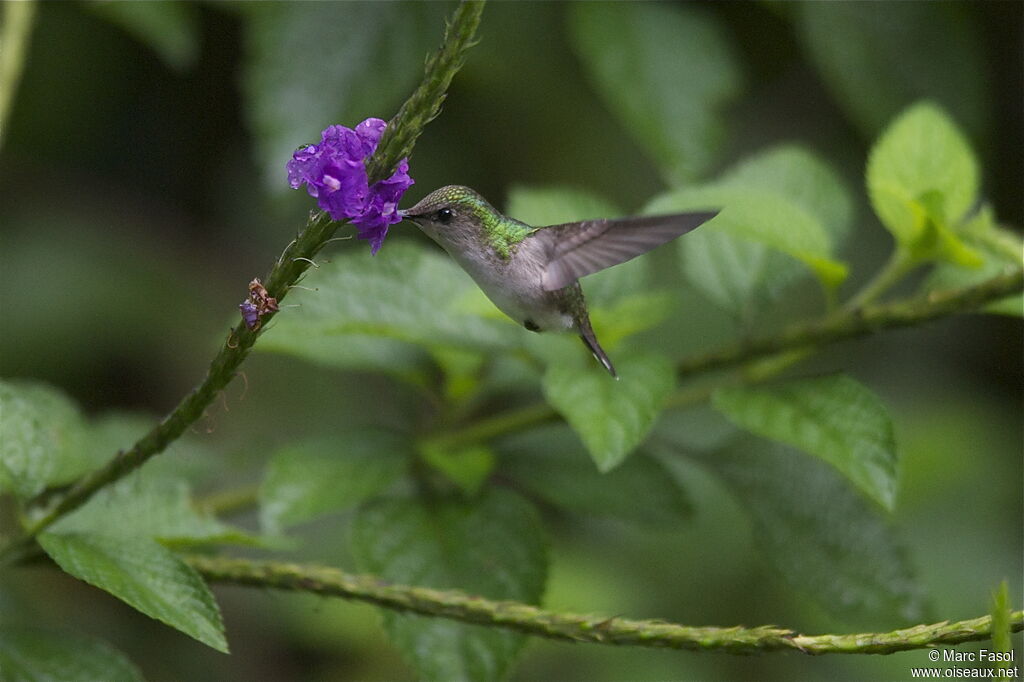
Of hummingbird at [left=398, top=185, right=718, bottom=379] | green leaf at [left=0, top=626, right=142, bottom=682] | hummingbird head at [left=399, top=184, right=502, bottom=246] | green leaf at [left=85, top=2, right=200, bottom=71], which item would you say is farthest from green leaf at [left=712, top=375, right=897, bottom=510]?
green leaf at [left=85, top=2, right=200, bottom=71]

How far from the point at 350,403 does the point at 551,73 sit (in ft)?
5.13

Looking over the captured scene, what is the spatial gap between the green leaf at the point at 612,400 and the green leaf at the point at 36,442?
29.5 inches

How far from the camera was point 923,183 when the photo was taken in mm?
1960

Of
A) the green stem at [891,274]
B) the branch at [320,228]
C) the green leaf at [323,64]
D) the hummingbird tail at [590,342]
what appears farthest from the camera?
the green leaf at [323,64]

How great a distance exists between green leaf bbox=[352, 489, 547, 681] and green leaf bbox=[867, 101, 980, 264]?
842 millimetres

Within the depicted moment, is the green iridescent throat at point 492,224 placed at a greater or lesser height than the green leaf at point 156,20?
lesser

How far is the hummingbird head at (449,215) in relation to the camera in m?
1.25

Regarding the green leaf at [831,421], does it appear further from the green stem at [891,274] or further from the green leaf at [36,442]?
the green leaf at [36,442]

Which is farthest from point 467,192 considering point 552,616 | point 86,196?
point 86,196

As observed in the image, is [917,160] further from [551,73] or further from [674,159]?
[551,73]

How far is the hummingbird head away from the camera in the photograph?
49.1 inches

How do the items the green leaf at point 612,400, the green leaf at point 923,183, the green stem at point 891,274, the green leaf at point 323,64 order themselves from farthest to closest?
the green leaf at point 323,64 < the green stem at point 891,274 < the green leaf at point 923,183 < the green leaf at point 612,400

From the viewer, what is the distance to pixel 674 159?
260 cm

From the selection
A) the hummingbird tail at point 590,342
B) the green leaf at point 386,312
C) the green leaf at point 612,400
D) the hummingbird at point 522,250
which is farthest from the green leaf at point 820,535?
the hummingbird at point 522,250
